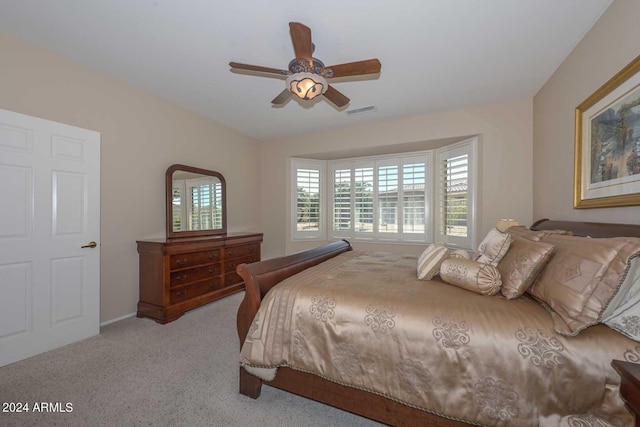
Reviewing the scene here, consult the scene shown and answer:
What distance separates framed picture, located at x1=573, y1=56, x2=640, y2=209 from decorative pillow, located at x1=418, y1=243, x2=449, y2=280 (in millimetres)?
1185

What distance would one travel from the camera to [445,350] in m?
1.25

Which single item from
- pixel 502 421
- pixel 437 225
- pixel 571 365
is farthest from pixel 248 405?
pixel 437 225

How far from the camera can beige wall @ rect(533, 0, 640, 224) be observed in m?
1.77

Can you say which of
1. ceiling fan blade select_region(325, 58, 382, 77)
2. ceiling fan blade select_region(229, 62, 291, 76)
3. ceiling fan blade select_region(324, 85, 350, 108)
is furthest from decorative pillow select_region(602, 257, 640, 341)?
ceiling fan blade select_region(229, 62, 291, 76)

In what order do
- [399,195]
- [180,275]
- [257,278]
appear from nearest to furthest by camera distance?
[257,278] < [180,275] < [399,195]

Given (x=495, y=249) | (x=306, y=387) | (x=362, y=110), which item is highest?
(x=362, y=110)

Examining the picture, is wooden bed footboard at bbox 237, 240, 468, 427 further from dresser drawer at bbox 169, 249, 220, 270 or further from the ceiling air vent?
the ceiling air vent

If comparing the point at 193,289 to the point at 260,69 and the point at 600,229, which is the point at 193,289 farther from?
the point at 600,229

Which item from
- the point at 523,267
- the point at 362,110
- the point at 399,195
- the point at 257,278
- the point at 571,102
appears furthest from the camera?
the point at 399,195

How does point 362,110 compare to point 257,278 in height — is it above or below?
above

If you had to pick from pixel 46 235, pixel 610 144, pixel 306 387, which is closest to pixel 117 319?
pixel 46 235

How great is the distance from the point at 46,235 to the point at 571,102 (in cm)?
507

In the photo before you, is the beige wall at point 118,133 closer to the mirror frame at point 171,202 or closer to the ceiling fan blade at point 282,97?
the mirror frame at point 171,202

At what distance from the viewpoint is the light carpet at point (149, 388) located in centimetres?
161
